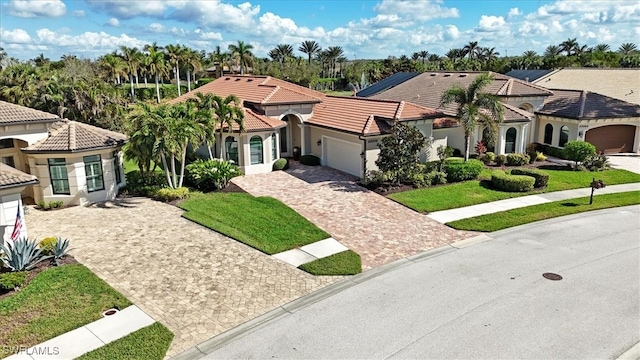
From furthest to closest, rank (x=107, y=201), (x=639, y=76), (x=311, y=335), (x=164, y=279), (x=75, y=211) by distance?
(x=639, y=76) → (x=107, y=201) → (x=75, y=211) → (x=164, y=279) → (x=311, y=335)

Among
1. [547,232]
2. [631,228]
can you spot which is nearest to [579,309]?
[547,232]

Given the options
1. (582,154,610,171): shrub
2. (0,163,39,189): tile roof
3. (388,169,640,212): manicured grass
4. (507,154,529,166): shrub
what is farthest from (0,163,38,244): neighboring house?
(582,154,610,171): shrub

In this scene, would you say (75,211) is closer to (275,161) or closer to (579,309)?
(275,161)

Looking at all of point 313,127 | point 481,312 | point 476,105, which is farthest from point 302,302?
point 476,105

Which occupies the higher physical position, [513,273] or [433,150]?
[433,150]

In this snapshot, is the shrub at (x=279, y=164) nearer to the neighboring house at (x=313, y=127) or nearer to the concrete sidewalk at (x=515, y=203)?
the neighboring house at (x=313, y=127)

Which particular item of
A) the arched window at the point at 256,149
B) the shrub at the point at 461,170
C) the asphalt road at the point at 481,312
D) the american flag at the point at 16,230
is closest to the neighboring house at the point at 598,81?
the shrub at the point at 461,170

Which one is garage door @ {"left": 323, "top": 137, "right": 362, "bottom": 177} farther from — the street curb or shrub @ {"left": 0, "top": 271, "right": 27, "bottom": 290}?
shrub @ {"left": 0, "top": 271, "right": 27, "bottom": 290}
